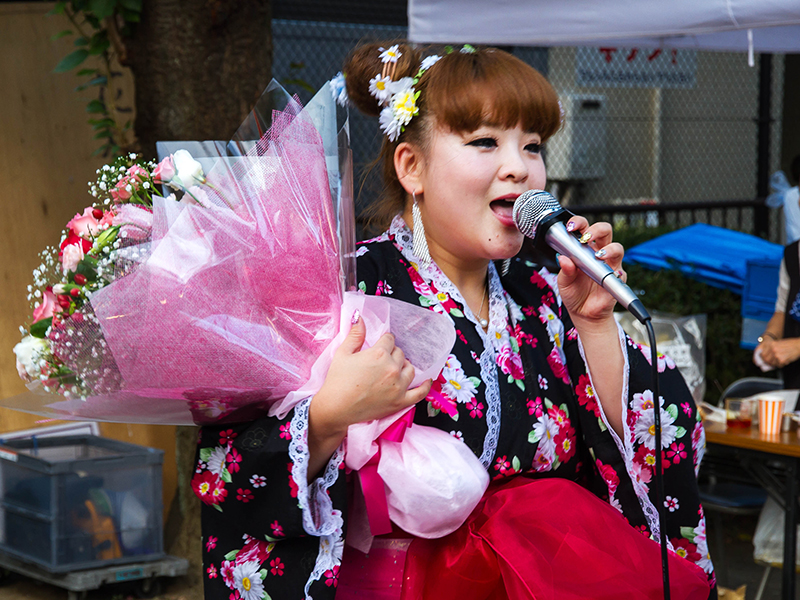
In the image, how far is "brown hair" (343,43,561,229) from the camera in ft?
5.47

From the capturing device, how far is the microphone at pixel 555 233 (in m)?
1.46

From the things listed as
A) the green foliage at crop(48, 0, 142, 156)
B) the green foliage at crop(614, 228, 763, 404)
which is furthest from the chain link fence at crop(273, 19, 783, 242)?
the green foliage at crop(48, 0, 142, 156)

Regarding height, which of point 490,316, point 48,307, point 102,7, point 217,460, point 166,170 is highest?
point 102,7

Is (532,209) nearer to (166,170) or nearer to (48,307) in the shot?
(166,170)

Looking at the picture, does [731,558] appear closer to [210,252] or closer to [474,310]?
[474,310]

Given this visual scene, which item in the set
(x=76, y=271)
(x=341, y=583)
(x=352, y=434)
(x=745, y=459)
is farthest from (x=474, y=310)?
(x=745, y=459)

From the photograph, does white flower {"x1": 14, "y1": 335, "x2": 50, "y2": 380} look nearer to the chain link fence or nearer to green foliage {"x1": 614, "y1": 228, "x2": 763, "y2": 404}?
green foliage {"x1": 614, "y1": 228, "x2": 763, "y2": 404}

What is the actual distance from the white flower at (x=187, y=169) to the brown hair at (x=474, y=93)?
48 centimetres

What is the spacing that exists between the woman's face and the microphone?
0.07 metres

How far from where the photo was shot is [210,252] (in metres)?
1.39

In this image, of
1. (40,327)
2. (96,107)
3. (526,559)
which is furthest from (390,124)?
(96,107)

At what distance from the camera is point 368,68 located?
1854 mm

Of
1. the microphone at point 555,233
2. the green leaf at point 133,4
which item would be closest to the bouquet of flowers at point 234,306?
the microphone at point 555,233

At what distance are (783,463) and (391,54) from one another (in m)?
2.30
